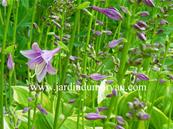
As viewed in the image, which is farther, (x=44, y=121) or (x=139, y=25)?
(x=44, y=121)

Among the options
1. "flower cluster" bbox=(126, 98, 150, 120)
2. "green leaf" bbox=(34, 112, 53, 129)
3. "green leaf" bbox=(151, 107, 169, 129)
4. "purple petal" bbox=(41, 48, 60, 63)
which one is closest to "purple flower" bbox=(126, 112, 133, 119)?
"flower cluster" bbox=(126, 98, 150, 120)

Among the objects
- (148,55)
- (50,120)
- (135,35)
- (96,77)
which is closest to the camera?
(148,55)

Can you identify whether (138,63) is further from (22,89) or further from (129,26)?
(22,89)

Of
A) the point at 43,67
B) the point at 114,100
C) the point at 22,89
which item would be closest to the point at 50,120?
the point at 22,89

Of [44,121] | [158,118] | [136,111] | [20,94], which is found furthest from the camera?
[20,94]

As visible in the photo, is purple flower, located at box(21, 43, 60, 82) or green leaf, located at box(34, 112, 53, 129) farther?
green leaf, located at box(34, 112, 53, 129)

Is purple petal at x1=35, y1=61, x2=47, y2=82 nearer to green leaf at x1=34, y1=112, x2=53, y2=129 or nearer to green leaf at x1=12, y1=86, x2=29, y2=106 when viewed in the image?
green leaf at x1=34, y1=112, x2=53, y2=129

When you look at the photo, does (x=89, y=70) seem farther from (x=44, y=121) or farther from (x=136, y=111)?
(x=136, y=111)

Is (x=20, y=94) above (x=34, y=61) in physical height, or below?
below

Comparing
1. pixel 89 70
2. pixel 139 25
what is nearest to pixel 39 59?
pixel 139 25
